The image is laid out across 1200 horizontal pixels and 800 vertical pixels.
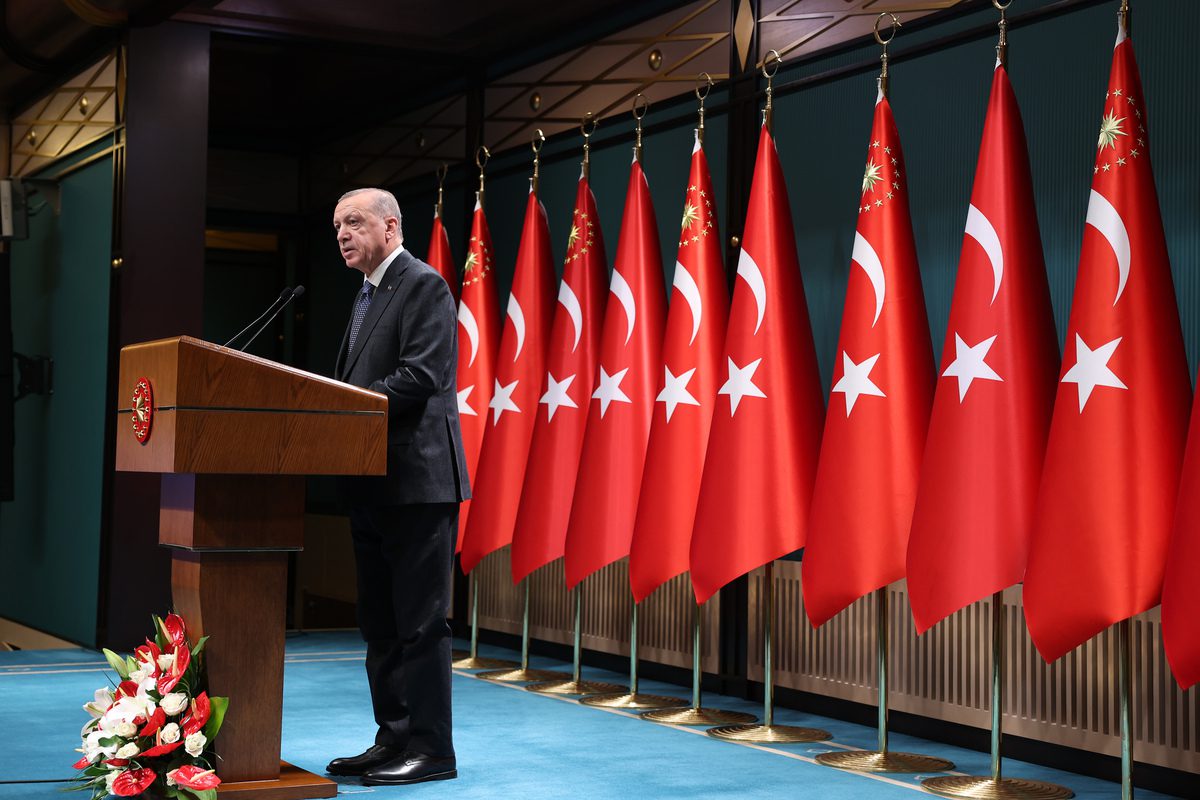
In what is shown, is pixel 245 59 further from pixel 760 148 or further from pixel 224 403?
pixel 224 403

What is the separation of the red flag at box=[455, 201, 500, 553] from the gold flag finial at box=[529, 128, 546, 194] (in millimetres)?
334

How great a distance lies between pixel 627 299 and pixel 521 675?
167 centimetres

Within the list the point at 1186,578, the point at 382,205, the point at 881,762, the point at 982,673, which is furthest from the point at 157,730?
the point at 982,673

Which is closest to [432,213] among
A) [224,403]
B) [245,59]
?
[245,59]

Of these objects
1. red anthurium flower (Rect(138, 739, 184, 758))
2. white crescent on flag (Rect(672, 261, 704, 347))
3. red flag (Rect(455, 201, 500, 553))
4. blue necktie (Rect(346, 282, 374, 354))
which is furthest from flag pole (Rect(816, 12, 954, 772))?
red flag (Rect(455, 201, 500, 553))

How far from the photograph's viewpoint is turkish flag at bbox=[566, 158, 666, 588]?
205 inches

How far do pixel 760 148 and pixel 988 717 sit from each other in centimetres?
197

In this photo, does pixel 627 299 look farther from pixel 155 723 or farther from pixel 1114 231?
pixel 155 723

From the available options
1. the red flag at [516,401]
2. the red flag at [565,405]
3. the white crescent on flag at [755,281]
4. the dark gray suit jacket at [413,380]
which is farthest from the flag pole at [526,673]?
the dark gray suit jacket at [413,380]

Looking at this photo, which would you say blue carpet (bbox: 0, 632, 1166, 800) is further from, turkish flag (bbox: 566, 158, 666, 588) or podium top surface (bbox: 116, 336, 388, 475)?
podium top surface (bbox: 116, 336, 388, 475)

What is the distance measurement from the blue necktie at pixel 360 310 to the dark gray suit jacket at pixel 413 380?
0.06 m

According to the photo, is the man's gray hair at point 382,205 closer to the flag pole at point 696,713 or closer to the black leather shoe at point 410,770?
the black leather shoe at point 410,770

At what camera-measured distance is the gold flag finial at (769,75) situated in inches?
189

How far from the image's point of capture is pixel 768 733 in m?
4.54
